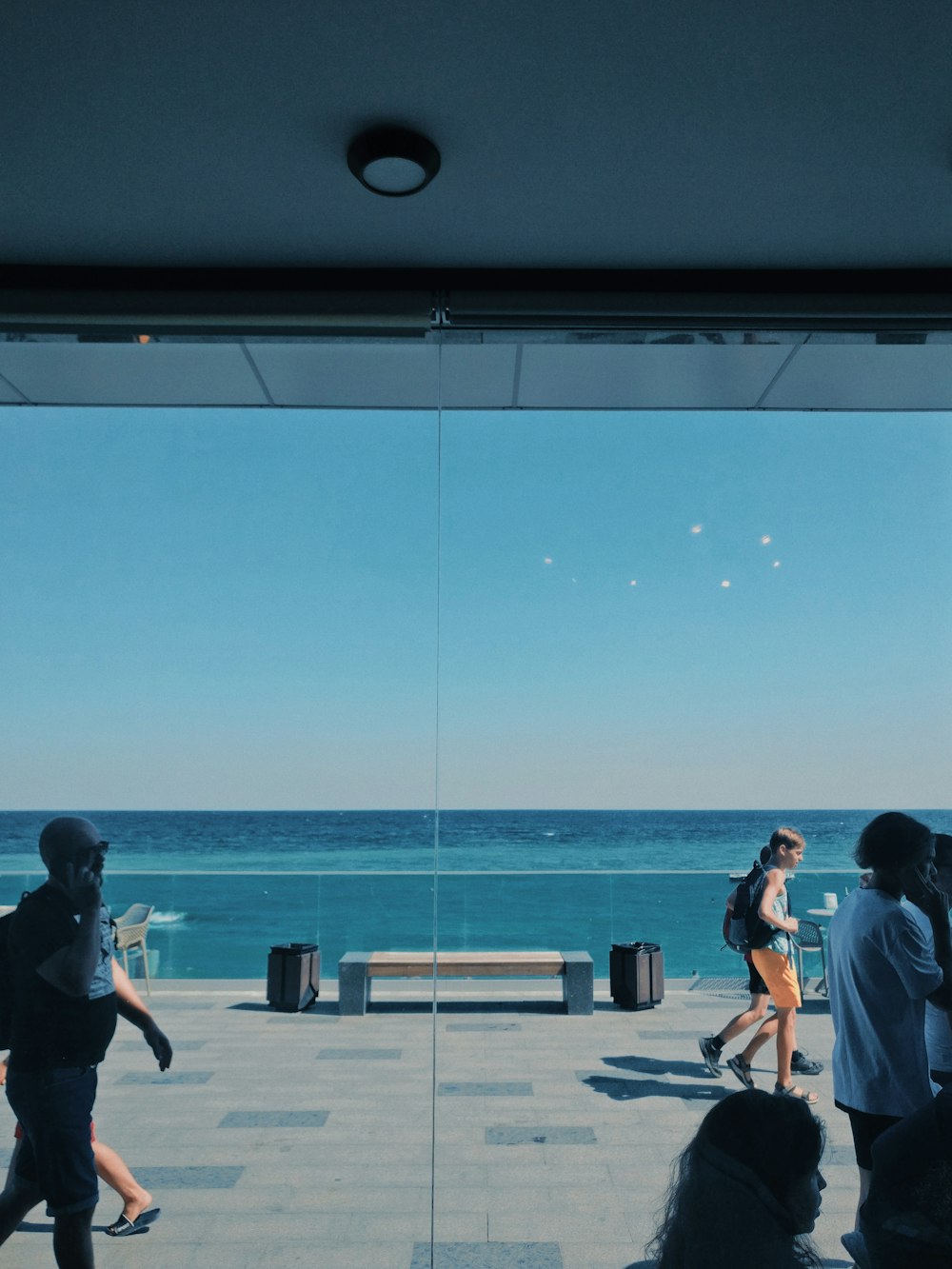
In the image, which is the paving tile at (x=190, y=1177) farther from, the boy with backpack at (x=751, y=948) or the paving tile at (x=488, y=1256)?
the boy with backpack at (x=751, y=948)

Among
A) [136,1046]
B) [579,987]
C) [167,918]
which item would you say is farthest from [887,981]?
[579,987]

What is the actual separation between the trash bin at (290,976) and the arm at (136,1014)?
3448 mm

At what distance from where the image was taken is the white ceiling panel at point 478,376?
2.79 metres

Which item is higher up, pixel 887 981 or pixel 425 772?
pixel 425 772

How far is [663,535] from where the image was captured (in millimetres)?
25531

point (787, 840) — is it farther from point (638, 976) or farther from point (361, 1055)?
point (361, 1055)

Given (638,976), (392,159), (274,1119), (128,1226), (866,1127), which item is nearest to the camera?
(392,159)

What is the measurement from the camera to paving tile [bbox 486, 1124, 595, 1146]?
3666 mm

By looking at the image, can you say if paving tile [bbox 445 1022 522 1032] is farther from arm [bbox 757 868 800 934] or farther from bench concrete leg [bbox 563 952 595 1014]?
arm [bbox 757 868 800 934]

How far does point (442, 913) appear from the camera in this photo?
675 centimetres

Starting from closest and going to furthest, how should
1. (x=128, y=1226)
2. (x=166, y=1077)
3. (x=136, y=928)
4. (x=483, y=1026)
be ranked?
(x=128, y=1226)
(x=136, y=928)
(x=166, y=1077)
(x=483, y=1026)

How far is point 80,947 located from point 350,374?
200 centimetres

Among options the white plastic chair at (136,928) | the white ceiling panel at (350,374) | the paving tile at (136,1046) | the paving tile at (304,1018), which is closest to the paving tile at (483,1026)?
the paving tile at (304,1018)

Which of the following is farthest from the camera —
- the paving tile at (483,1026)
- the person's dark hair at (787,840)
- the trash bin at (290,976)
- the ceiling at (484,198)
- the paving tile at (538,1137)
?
the trash bin at (290,976)
